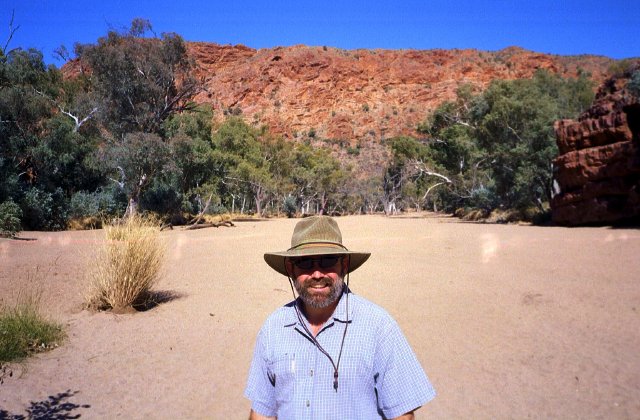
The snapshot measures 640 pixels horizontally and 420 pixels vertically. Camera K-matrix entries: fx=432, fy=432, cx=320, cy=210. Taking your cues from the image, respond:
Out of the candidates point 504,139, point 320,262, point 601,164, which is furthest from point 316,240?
point 504,139

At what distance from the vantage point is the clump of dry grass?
6.30 meters

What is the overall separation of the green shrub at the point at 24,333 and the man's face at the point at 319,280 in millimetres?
4084

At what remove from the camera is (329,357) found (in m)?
1.92

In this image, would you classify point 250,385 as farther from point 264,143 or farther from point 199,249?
point 264,143

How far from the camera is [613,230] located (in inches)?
557

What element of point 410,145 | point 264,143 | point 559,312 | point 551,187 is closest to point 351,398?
point 559,312

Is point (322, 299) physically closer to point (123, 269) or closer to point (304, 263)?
point (304, 263)

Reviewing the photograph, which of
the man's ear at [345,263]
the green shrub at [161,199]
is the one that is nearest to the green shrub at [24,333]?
the man's ear at [345,263]

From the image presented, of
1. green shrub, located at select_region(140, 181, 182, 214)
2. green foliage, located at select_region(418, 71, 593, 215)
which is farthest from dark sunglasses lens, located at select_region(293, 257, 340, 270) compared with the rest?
green shrub, located at select_region(140, 181, 182, 214)

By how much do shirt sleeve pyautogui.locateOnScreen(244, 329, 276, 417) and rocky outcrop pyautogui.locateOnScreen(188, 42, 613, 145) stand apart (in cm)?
8975

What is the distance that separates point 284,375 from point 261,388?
146mm

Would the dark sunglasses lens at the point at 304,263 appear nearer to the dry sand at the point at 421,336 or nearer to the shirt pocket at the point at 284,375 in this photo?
the shirt pocket at the point at 284,375

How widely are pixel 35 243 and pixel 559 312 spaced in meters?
13.6

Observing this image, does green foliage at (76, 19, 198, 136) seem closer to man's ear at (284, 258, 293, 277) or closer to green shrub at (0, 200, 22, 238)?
green shrub at (0, 200, 22, 238)
